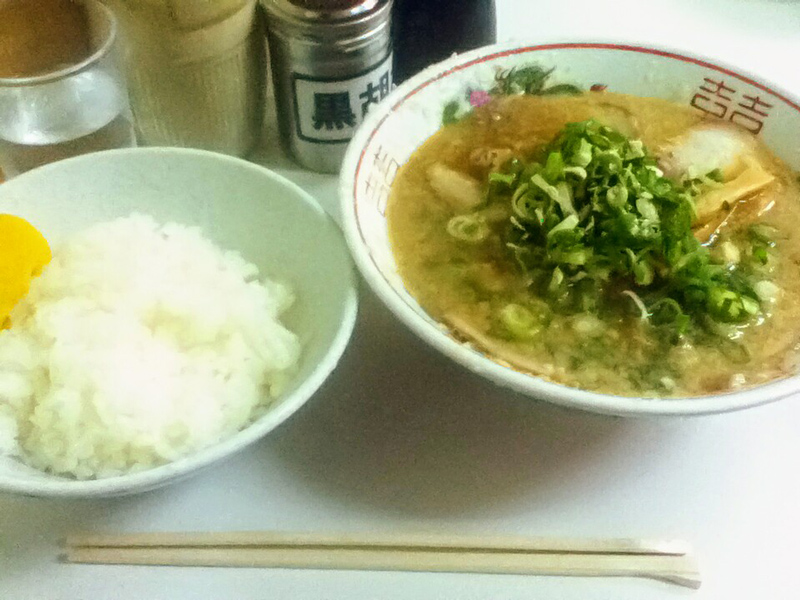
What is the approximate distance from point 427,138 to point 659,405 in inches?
27.6

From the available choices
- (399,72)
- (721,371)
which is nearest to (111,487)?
(721,371)

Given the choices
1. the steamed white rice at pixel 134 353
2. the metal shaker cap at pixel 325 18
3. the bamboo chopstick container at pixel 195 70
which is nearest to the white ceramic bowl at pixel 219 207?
the steamed white rice at pixel 134 353

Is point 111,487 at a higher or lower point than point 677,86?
lower

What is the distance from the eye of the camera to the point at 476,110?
1374mm

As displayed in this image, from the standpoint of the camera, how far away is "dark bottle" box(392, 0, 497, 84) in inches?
56.2

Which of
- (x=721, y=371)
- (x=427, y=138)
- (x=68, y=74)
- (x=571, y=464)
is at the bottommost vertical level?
(x=571, y=464)

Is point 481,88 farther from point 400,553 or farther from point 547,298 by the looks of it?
point 400,553

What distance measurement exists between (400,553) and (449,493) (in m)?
0.12

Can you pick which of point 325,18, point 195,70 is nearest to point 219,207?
point 195,70

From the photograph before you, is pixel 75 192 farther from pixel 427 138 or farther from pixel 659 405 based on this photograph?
pixel 659 405

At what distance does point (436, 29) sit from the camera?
1458 mm

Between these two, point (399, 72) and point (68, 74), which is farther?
point (399, 72)

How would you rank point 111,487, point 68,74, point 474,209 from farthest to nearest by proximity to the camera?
point 474,209 < point 68,74 < point 111,487

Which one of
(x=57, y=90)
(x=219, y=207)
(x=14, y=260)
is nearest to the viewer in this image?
(x=14, y=260)
